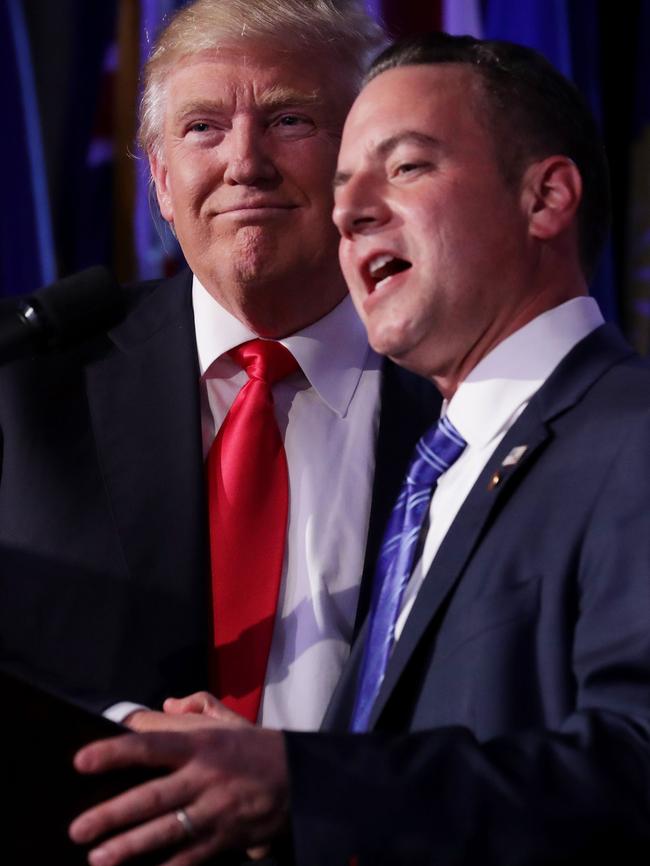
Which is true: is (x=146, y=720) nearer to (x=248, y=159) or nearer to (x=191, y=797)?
(x=191, y=797)

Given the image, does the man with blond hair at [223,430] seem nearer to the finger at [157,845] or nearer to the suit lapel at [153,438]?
the suit lapel at [153,438]

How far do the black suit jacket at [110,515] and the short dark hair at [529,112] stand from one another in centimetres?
42

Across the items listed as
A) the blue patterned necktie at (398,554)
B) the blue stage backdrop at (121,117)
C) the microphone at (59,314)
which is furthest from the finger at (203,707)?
the blue stage backdrop at (121,117)

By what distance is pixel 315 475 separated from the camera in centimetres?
156

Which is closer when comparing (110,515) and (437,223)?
(437,223)

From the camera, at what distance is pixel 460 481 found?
1171mm

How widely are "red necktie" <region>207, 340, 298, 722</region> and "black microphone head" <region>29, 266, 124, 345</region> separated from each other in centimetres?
23

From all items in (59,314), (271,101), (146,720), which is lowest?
(146,720)

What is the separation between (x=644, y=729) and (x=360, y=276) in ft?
1.66

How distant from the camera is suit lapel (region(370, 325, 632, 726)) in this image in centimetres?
106

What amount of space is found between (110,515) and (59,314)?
29 cm

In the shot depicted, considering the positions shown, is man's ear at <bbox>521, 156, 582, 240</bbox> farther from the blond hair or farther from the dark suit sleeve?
the blond hair

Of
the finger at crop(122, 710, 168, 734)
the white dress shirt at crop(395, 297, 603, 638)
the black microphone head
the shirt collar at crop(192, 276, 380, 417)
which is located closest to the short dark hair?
the white dress shirt at crop(395, 297, 603, 638)

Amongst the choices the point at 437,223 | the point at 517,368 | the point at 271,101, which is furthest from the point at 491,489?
the point at 271,101
